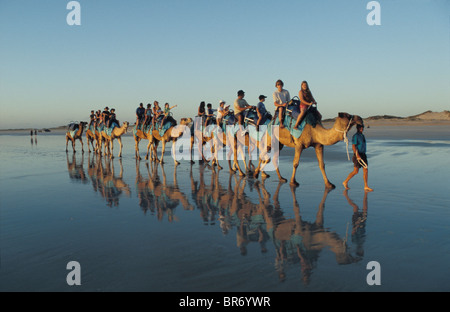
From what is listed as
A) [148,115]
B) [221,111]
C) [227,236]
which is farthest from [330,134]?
[148,115]

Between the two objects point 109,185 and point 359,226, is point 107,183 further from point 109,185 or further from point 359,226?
point 359,226

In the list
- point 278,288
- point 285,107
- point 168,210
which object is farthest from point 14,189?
point 278,288

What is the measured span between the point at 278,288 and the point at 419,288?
1661mm

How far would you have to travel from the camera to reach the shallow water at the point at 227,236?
4645mm

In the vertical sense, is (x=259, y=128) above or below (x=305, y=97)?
below

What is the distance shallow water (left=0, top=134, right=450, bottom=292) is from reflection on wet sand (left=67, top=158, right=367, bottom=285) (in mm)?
29

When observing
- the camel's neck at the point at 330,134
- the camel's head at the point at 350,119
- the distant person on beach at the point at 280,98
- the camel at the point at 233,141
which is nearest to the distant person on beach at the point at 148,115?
the camel at the point at 233,141

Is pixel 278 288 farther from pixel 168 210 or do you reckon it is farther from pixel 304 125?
pixel 304 125

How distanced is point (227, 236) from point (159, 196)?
14.4 feet

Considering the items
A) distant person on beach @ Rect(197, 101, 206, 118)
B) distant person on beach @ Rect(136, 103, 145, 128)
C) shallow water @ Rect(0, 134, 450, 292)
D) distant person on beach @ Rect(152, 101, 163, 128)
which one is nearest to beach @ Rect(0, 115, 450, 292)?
shallow water @ Rect(0, 134, 450, 292)

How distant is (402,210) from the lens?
8109 mm

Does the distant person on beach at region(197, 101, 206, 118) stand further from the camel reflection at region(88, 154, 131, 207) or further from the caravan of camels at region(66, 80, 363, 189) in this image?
the camel reflection at region(88, 154, 131, 207)

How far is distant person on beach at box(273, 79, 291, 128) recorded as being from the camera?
41.8 ft

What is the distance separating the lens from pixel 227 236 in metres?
6.43
